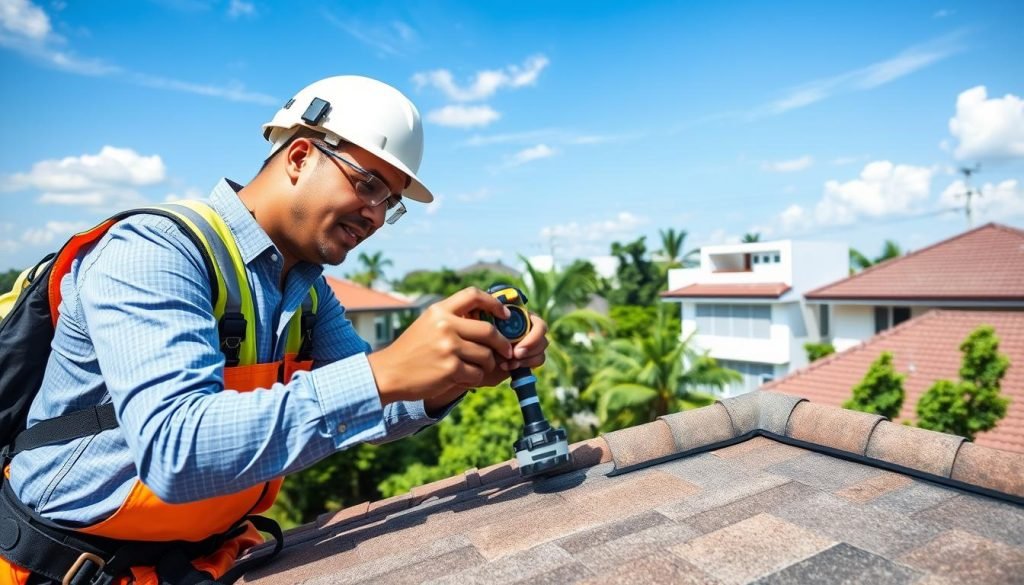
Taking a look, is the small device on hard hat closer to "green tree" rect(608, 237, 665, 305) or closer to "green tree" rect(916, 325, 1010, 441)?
"green tree" rect(916, 325, 1010, 441)

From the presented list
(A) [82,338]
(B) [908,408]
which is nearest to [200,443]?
(A) [82,338]

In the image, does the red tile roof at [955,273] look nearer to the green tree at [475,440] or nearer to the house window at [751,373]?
the house window at [751,373]

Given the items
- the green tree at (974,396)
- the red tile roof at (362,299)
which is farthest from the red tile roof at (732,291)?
the green tree at (974,396)

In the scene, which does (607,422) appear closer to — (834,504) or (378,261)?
(834,504)

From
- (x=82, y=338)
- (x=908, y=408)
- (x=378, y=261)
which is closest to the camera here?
(x=82, y=338)

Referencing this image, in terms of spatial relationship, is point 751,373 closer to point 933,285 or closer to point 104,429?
point 933,285

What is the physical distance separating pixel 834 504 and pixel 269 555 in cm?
198

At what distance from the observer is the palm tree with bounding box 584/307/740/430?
56.1ft

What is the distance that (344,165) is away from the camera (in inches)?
72.0

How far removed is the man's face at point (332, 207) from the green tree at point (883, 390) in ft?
38.0

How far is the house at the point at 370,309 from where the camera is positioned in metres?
28.9

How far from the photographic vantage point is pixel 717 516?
1983 millimetres

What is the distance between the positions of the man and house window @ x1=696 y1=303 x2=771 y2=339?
2564 cm

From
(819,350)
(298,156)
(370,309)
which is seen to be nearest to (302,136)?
(298,156)
